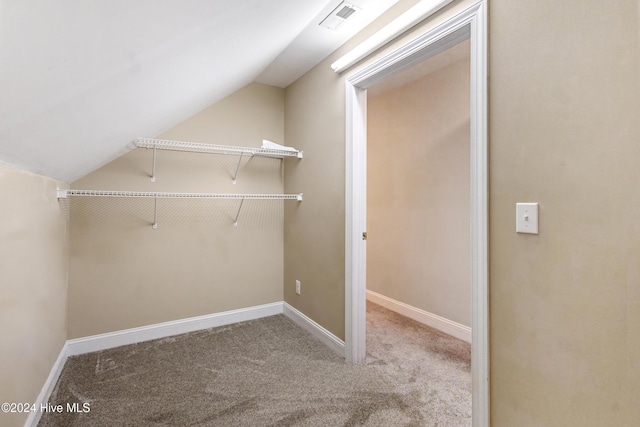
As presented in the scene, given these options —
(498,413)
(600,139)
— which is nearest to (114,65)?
(600,139)

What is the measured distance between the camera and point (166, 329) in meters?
2.50

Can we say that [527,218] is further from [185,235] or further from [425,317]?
[185,235]

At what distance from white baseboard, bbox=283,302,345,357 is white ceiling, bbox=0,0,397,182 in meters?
1.95

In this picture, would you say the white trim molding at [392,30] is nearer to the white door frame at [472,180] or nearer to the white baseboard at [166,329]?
the white door frame at [472,180]

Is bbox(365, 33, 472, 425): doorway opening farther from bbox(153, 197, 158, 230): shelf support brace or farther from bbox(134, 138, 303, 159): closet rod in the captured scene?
bbox(153, 197, 158, 230): shelf support brace

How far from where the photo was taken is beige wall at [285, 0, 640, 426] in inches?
37.3

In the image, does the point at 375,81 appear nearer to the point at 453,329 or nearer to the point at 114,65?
the point at 114,65

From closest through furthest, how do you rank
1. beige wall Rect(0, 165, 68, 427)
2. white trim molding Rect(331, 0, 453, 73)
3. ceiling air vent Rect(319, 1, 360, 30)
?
beige wall Rect(0, 165, 68, 427)
white trim molding Rect(331, 0, 453, 73)
ceiling air vent Rect(319, 1, 360, 30)

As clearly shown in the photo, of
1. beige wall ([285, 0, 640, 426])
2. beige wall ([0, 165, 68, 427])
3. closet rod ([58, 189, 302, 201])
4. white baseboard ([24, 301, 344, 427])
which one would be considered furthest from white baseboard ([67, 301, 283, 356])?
beige wall ([285, 0, 640, 426])

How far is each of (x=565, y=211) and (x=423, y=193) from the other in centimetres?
182

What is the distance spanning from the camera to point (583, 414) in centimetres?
103

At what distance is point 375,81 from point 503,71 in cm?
88

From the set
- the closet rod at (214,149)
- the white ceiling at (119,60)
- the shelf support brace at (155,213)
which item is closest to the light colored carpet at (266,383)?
the shelf support brace at (155,213)

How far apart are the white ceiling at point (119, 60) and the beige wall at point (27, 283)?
5.3 inches
